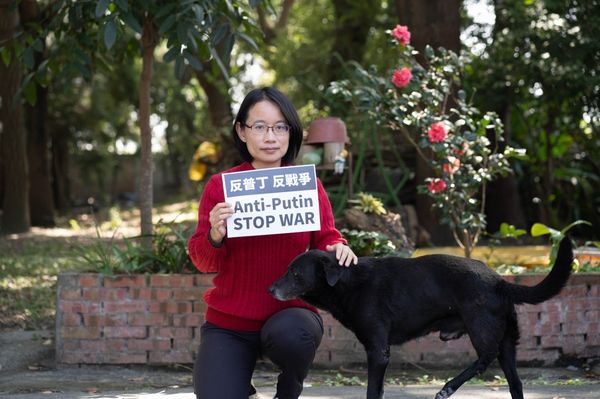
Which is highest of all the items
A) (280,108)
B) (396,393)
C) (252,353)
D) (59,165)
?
(59,165)

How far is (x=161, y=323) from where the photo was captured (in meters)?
5.58

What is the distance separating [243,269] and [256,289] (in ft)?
0.34

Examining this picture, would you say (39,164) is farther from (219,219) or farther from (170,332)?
(219,219)

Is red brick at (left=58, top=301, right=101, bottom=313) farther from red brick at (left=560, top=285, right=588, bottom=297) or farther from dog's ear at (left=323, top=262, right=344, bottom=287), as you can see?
red brick at (left=560, top=285, right=588, bottom=297)

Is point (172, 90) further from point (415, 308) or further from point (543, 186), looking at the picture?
point (415, 308)

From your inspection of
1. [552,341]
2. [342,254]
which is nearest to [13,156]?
[552,341]

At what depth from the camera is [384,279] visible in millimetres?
3699

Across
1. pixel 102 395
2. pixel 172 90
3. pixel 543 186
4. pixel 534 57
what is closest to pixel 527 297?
pixel 102 395

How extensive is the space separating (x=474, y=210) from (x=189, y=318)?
8.01ft

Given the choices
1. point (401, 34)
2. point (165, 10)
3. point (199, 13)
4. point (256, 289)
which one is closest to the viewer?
point (256, 289)

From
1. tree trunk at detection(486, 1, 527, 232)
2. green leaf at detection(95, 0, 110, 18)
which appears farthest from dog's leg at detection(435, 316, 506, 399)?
tree trunk at detection(486, 1, 527, 232)

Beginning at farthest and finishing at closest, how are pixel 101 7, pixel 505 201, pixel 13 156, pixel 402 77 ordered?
1. pixel 13 156
2. pixel 505 201
3. pixel 402 77
4. pixel 101 7

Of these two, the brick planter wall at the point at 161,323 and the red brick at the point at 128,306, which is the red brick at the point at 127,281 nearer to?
the brick planter wall at the point at 161,323

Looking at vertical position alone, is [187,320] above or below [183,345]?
above
